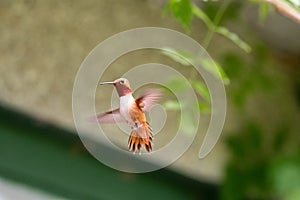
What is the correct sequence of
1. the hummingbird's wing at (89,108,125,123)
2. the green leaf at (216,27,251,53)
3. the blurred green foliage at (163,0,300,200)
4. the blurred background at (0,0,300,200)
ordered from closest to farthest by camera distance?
the hummingbird's wing at (89,108,125,123), the green leaf at (216,27,251,53), the blurred background at (0,0,300,200), the blurred green foliage at (163,0,300,200)

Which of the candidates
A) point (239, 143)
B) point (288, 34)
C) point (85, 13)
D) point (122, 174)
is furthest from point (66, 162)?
point (288, 34)

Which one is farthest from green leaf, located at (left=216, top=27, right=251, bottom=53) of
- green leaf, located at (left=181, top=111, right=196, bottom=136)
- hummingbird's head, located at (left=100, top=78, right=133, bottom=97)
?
hummingbird's head, located at (left=100, top=78, right=133, bottom=97)

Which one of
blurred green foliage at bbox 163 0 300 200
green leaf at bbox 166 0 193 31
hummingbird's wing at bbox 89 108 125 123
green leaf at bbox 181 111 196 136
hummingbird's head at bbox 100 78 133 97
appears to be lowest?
hummingbird's wing at bbox 89 108 125 123

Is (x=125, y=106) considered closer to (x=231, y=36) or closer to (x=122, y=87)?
(x=122, y=87)

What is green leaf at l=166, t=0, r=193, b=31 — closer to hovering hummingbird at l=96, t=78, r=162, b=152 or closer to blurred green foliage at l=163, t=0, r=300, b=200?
hovering hummingbird at l=96, t=78, r=162, b=152

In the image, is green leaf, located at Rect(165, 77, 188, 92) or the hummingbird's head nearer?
the hummingbird's head

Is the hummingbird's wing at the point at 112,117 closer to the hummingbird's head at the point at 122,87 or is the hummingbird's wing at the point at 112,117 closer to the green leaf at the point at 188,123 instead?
the hummingbird's head at the point at 122,87

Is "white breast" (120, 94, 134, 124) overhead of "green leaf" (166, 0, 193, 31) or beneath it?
beneath
